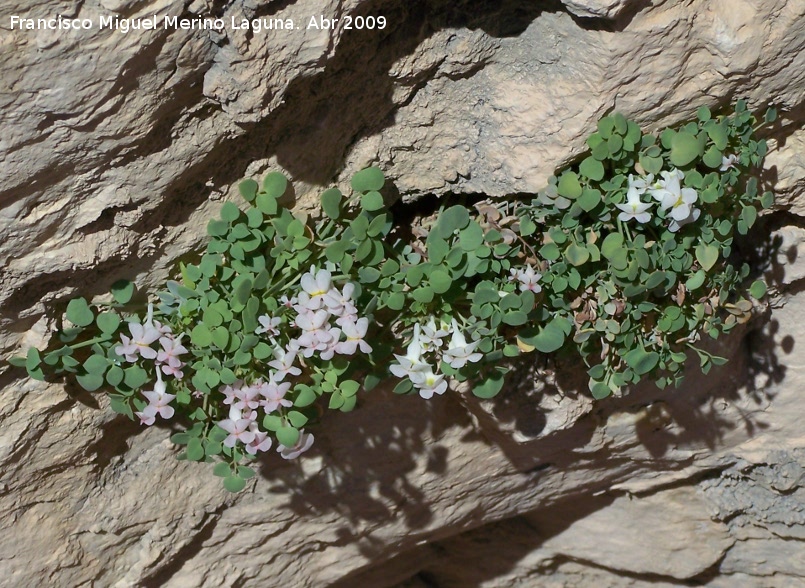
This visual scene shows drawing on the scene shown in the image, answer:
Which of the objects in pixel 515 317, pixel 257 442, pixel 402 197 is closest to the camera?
pixel 515 317

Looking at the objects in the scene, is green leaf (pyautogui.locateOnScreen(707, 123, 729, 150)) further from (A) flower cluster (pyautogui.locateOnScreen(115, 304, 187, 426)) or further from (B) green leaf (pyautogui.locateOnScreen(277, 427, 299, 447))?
(A) flower cluster (pyautogui.locateOnScreen(115, 304, 187, 426))

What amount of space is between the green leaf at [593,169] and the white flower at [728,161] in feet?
0.99

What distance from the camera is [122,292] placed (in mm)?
2082

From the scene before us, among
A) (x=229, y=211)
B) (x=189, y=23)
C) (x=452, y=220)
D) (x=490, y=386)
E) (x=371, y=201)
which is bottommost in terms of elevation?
(x=490, y=386)

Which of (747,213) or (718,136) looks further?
(747,213)

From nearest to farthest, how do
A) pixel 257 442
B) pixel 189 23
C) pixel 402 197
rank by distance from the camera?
pixel 189 23 < pixel 257 442 < pixel 402 197

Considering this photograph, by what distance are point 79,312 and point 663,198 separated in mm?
1479

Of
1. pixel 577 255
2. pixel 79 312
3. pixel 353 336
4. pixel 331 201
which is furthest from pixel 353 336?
pixel 79 312

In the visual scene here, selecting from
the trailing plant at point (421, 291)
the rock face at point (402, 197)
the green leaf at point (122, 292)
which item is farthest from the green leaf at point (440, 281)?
the green leaf at point (122, 292)

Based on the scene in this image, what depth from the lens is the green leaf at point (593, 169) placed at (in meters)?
1.98

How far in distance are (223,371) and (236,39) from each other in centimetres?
80

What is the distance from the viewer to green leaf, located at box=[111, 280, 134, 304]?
6.82 feet

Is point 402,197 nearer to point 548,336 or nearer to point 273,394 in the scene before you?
point 548,336

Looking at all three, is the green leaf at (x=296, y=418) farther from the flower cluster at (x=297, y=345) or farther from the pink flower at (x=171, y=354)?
the pink flower at (x=171, y=354)
